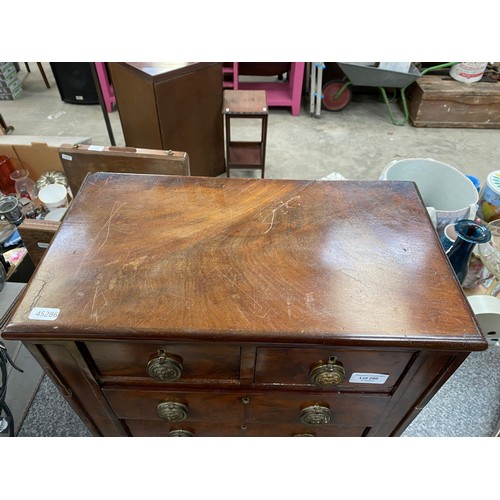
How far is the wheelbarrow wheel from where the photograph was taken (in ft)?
9.94

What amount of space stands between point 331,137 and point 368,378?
243 centimetres

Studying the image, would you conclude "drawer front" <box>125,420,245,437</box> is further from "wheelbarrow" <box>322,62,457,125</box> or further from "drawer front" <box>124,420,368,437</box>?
"wheelbarrow" <box>322,62,457,125</box>

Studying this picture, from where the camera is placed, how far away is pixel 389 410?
2.76 ft

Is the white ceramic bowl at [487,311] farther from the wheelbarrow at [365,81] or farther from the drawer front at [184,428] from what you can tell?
the wheelbarrow at [365,81]

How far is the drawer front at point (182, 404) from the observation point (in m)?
0.80

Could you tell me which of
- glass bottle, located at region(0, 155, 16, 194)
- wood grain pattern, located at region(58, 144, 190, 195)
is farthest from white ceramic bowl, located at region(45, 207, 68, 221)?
glass bottle, located at region(0, 155, 16, 194)

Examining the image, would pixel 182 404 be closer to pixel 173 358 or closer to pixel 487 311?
pixel 173 358

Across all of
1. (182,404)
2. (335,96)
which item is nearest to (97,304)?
(182,404)

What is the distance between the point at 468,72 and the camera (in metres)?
2.73

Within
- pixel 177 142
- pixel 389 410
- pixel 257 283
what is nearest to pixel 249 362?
pixel 257 283

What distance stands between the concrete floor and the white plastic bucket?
1.23 ft

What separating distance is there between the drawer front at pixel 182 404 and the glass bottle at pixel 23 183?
55.3 inches

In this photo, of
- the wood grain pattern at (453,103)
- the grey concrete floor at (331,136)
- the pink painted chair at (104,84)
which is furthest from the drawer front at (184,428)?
the wood grain pattern at (453,103)

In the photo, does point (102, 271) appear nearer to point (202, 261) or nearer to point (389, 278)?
point (202, 261)
